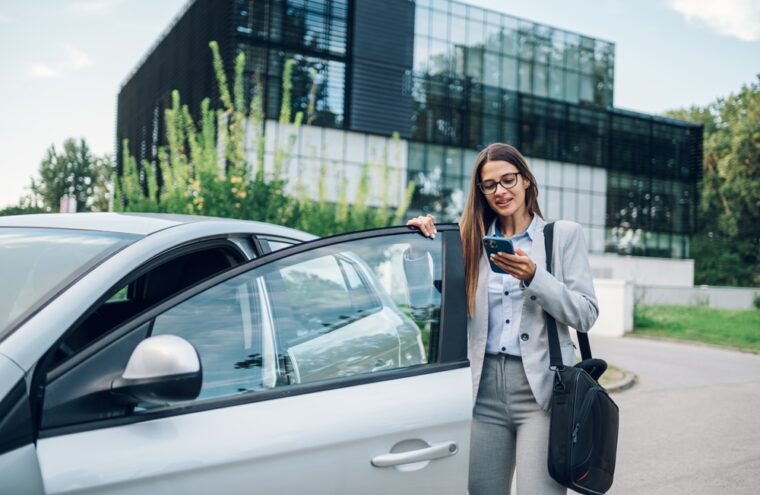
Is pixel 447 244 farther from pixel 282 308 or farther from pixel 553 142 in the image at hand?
pixel 553 142

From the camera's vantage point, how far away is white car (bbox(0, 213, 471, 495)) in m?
1.76

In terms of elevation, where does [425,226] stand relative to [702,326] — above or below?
above

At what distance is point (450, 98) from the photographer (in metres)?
40.0

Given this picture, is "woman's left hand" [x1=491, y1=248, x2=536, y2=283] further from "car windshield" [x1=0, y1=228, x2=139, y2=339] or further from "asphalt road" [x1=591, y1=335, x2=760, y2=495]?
"asphalt road" [x1=591, y1=335, x2=760, y2=495]

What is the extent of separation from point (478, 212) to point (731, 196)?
60.6 metres

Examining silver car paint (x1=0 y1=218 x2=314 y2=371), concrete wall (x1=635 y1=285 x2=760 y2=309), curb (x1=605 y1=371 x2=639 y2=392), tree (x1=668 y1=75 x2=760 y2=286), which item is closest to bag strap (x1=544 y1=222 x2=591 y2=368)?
silver car paint (x1=0 y1=218 x2=314 y2=371)

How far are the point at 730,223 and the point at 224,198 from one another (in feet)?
184

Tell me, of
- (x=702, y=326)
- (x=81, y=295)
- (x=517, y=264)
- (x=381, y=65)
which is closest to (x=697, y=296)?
(x=702, y=326)

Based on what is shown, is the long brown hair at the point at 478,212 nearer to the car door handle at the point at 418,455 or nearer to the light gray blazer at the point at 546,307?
the light gray blazer at the point at 546,307

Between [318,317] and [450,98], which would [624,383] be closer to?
[318,317]

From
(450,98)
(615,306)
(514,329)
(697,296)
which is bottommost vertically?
(615,306)

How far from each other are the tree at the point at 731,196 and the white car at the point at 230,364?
190 ft

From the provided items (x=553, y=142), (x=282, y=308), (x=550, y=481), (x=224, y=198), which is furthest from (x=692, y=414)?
(x=553, y=142)

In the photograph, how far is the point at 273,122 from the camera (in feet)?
108
